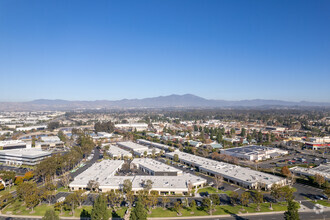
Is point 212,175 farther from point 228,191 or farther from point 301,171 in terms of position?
point 301,171

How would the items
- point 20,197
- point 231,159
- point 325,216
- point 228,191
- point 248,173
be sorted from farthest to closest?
point 231,159 → point 248,173 → point 228,191 → point 20,197 → point 325,216

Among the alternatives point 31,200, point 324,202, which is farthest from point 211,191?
point 31,200

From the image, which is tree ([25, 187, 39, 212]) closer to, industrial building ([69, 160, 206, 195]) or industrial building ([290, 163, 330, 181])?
industrial building ([69, 160, 206, 195])

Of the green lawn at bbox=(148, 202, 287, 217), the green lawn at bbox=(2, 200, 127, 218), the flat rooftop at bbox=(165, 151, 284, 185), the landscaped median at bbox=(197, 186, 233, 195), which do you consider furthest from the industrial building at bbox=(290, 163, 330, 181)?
the green lawn at bbox=(2, 200, 127, 218)

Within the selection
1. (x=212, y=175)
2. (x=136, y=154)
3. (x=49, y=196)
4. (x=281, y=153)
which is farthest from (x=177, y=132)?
(x=49, y=196)

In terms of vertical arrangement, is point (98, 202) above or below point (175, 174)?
above

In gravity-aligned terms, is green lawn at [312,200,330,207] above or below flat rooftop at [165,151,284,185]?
below

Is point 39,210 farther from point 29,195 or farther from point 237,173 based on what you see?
point 237,173

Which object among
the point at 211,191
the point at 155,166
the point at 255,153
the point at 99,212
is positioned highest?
the point at 99,212
